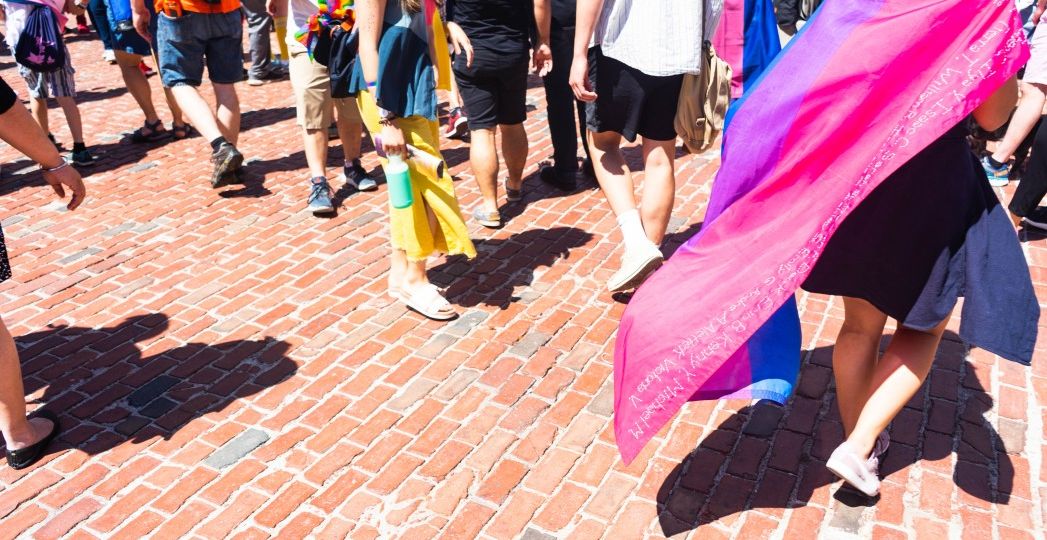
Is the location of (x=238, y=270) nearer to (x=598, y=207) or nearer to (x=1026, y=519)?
(x=598, y=207)

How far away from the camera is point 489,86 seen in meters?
5.39

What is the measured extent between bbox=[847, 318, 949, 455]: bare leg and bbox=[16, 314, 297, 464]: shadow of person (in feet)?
8.21

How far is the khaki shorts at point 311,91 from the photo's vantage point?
5805 millimetres

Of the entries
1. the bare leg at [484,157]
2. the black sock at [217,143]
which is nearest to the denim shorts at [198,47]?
the black sock at [217,143]

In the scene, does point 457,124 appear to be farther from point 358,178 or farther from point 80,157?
point 80,157

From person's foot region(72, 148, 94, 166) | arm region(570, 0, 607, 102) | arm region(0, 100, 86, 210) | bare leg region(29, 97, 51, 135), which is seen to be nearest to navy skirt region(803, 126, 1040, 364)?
arm region(570, 0, 607, 102)

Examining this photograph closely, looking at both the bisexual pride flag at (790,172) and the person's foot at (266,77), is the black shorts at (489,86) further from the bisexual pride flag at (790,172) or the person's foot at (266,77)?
the person's foot at (266,77)

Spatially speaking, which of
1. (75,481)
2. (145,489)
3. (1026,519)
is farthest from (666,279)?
(75,481)

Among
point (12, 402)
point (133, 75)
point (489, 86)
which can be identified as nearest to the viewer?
point (12, 402)

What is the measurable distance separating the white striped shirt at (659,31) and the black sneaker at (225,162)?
10.7 ft

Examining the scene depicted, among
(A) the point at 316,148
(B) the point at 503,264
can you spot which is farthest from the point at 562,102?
(A) the point at 316,148

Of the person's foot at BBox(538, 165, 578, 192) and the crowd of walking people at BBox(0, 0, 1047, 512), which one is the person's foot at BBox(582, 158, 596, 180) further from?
the person's foot at BBox(538, 165, 578, 192)

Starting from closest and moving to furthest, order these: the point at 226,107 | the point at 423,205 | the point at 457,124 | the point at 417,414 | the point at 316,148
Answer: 1. the point at 417,414
2. the point at 423,205
3. the point at 316,148
4. the point at 226,107
5. the point at 457,124

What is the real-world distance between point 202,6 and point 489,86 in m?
2.41
